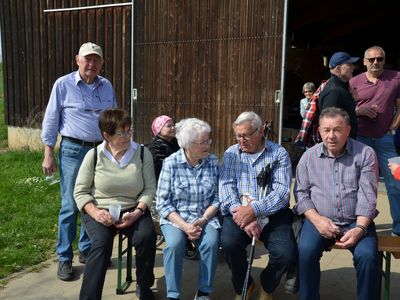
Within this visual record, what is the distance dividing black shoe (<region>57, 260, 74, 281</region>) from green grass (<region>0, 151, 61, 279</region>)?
49 cm

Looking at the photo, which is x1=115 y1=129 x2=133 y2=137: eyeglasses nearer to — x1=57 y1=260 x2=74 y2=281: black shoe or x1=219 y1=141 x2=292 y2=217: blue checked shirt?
x1=219 y1=141 x2=292 y2=217: blue checked shirt

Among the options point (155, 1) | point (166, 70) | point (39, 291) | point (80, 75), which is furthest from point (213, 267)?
point (155, 1)

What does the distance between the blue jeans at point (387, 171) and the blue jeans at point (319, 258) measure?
1.76m

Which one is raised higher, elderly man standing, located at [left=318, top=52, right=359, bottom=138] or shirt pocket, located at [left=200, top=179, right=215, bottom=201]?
elderly man standing, located at [left=318, top=52, right=359, bottom=138]

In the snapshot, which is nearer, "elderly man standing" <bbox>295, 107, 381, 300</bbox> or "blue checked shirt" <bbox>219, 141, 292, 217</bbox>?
"elderly man standing" <bbox>295, 107, 381, 300</bbox>

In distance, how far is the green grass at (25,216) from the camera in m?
4.41

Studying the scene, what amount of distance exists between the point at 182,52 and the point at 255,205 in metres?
4.85

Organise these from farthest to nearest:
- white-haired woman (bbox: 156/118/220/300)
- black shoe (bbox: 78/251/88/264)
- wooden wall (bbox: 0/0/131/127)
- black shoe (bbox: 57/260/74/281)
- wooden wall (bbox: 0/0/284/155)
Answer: wooden wall (bbox: 0/0/131/127) → wooden wall (bbox: 0/0/284/155) → black shoe (bbox: 78/251/88/264) → black shoe (bbox: 57/260/74/281) → white-haired woman (bbox: 156/118/220/300)

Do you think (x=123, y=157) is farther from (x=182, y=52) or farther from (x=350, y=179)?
(x=182, y=52)

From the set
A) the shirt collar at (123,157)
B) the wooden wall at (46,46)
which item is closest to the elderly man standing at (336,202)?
the shirt collar at (123,157)

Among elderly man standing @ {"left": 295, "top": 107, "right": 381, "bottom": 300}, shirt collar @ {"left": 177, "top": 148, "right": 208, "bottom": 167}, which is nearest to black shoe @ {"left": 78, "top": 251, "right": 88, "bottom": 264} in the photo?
shirt collar @ {"left": 177, "top": 148, "right": 208, "bottom": 167}

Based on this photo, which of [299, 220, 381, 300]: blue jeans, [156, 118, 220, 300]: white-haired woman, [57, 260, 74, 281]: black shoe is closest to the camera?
[299, 220, 381, 300]: blue jeans

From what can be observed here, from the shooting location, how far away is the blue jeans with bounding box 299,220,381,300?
2941 mm

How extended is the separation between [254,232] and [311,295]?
56cm
